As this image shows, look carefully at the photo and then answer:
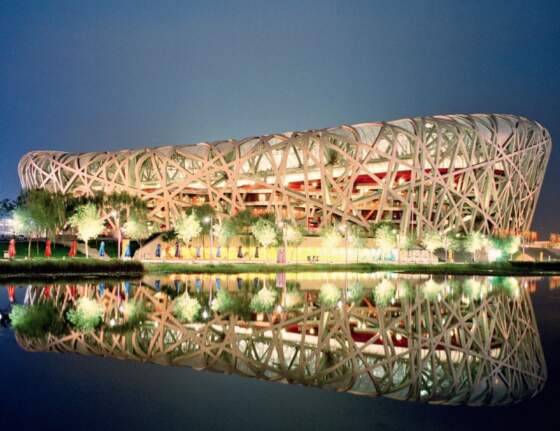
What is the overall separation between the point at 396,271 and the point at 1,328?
1615 inches

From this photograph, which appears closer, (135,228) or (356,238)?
(135,228)

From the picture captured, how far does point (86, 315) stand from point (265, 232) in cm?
4235

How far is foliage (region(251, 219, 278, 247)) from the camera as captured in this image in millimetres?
58594

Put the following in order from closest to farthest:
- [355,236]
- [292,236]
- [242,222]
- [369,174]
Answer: [292,236], [242,222], [355,236], [369,174]

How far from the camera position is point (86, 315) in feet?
53.5

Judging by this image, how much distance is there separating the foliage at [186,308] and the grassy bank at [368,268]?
1965cm

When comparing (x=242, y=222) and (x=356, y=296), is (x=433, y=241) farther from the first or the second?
(x=356, y=296)

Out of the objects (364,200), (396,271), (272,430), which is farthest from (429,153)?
(272,430)

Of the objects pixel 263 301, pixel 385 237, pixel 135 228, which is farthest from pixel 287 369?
pixel 385 237

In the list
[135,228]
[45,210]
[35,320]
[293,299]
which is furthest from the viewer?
[135,228]

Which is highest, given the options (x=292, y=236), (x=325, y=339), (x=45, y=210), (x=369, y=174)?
(x=369, y=174)

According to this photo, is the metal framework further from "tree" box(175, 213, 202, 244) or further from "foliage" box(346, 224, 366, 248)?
"tree" box(175, 213, 202, 244)

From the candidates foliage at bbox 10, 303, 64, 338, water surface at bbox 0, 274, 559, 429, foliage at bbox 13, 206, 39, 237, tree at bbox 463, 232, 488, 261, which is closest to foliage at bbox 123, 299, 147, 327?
water surface at bbox 0, 274, 559, 429

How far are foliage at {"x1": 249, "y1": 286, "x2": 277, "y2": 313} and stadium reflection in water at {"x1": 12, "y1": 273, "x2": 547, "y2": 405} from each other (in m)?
0.09
